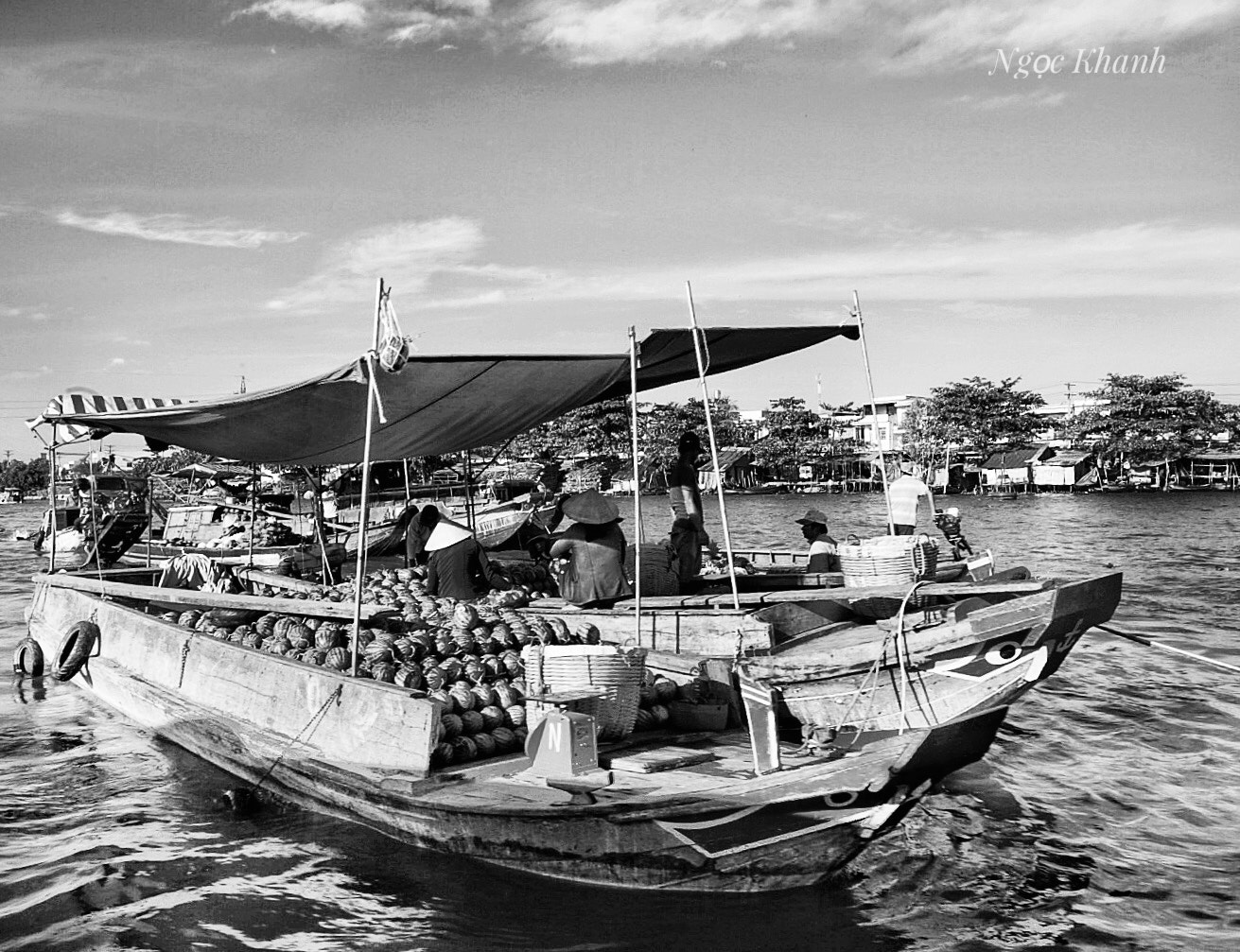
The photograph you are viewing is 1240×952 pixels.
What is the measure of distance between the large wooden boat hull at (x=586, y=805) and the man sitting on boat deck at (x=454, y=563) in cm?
183

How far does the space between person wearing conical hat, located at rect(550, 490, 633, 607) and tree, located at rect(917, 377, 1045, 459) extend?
5611 centimetres

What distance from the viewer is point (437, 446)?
Result: 9.51 metres

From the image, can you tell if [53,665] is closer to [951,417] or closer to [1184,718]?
[1184,718]

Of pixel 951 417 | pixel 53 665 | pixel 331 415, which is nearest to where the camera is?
pixel 331 415

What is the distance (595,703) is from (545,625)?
153 centimetres

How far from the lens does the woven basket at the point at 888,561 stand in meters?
6.88

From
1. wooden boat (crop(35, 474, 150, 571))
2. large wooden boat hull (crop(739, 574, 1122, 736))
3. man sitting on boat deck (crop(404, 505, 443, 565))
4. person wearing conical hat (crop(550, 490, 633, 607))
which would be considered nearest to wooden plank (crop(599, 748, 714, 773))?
large wooden boat hull (crop(739, 574, 1122, 736))

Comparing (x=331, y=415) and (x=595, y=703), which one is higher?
(x=331, y=415)

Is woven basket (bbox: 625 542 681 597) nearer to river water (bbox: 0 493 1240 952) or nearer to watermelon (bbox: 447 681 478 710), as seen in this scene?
watermelon (bbox: 447 681 478 710)

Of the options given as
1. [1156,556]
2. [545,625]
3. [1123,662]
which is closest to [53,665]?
[545,625]

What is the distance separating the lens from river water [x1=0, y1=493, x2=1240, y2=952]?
196 inches

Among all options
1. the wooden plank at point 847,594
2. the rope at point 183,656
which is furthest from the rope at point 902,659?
the rope at point 183,656

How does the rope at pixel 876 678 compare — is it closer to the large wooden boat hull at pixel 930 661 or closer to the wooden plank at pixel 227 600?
the large wooden boat hull at pixel 930 661

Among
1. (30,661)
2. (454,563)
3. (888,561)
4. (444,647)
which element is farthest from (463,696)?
(30,661)
